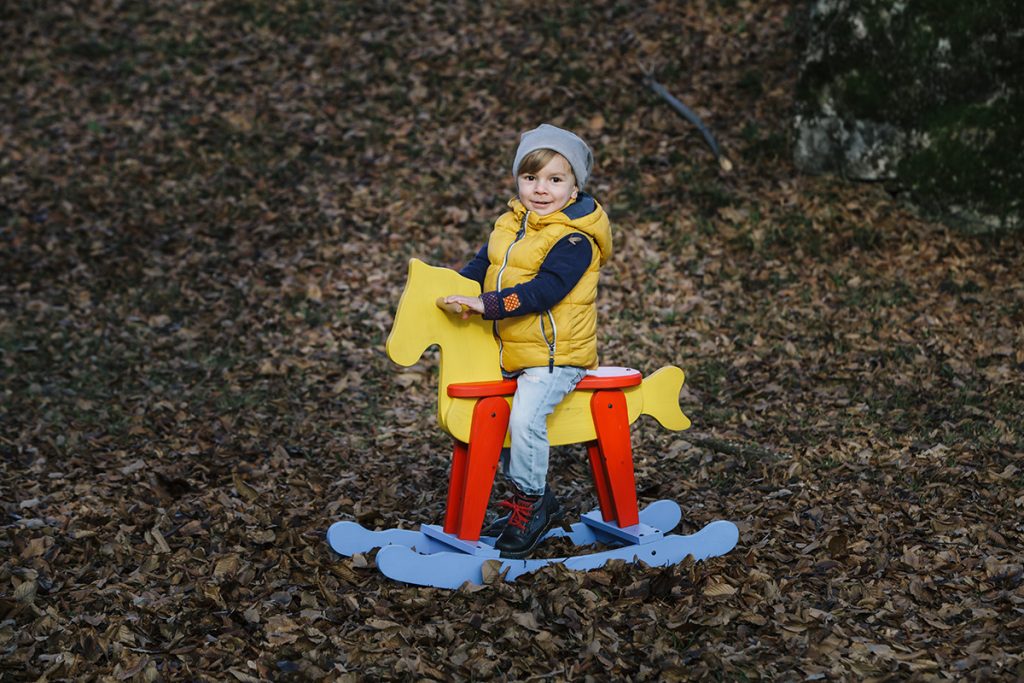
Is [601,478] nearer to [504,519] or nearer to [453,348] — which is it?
[504,519]

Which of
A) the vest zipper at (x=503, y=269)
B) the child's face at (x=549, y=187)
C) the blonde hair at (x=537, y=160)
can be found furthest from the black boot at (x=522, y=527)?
the blonde hair at (x=537, y=160)

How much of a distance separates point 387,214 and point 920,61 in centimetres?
467

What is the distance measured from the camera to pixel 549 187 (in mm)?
4465

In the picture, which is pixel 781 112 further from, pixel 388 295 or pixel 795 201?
pixel 388 295

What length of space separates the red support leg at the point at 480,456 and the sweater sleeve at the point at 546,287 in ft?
1.33

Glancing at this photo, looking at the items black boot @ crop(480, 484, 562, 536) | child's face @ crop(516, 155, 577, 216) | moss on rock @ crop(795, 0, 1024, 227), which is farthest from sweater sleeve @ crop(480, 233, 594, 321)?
moss on rock @ crop(795, 0, 1024, 227)

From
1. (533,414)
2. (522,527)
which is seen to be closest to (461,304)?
A: (533,414)

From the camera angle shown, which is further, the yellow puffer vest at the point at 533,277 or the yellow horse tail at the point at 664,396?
the yellow horse tail at the point at 664,396

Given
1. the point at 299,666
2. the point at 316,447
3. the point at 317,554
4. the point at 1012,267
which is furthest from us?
the point at 1012,267

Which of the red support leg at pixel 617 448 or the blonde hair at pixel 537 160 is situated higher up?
the blonde hair at pixel 537 160

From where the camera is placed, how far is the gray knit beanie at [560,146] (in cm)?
443

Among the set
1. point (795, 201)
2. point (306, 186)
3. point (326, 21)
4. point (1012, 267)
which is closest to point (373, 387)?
point (306, 186)

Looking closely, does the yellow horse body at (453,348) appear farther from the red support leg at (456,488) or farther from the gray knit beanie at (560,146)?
the gray knit beanie at (560,146)

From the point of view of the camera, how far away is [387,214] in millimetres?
9617
